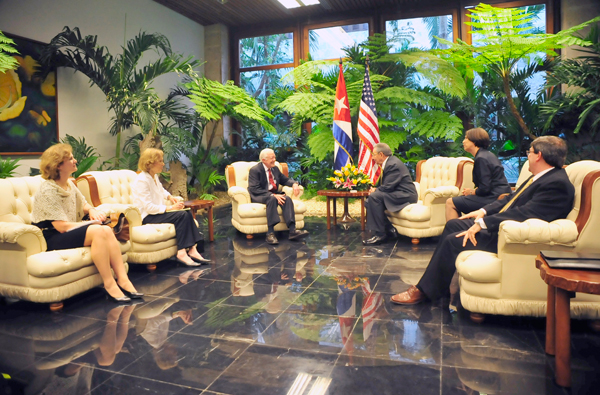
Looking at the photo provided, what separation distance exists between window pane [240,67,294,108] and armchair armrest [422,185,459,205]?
5.94m

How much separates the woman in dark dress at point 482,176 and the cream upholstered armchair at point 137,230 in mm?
2941

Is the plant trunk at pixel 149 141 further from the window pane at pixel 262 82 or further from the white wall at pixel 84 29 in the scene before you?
the window pane at pixel 262 82

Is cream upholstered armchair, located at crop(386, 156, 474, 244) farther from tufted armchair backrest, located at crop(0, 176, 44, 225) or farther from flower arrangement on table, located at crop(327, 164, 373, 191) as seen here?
tufted armchair backrest, located at crop(0, 176, 44, 225)

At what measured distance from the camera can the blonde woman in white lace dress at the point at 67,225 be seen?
313 centimetres

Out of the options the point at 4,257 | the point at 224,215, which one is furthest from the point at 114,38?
the point at 4,257

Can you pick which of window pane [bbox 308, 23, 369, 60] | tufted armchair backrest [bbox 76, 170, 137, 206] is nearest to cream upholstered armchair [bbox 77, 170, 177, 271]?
tufted armchair backrest [bbox 76, 170, 137, 206]

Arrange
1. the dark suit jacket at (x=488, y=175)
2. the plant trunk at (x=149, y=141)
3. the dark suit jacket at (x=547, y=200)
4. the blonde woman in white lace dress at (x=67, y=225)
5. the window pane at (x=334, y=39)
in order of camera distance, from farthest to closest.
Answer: the window pane at (x=334, y=39) < the plant trunk at (x=149, y=141) < the dark suit jacket at (x=488, y=175) < the blonde woman in white lace dress at (x=67, y=225) < the dark suit jacket at (x=547, y=200)

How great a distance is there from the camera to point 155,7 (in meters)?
8.40

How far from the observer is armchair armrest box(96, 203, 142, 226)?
3980 millimetres

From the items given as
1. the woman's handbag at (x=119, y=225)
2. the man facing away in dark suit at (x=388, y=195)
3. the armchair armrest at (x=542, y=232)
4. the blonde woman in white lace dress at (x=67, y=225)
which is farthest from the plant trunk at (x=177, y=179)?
the armchair armrest at (x=542, y=232)

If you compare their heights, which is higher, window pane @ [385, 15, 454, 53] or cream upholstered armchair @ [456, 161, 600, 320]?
window pane @ [385, 15, 454, 53]

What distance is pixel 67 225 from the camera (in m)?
3.18

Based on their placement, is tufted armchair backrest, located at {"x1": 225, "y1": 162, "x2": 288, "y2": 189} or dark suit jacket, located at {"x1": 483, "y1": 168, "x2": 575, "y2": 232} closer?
dark suit jacket, located at {"x1": 483, "y1": 168, "x2": 575, "y2": 232}

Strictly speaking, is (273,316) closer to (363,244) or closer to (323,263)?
(323,263)
